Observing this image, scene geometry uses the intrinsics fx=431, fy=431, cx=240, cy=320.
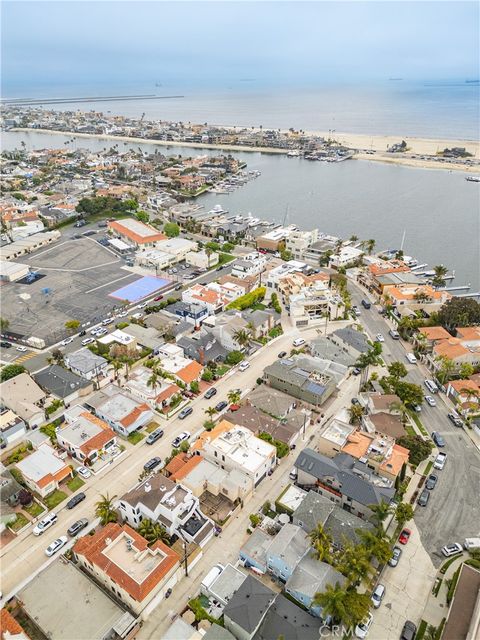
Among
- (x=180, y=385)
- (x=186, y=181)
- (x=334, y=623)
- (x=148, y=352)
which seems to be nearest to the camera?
(x=334, y=623)

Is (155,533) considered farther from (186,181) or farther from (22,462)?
(186,181)

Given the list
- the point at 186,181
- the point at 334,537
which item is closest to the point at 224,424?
the point at 334,537

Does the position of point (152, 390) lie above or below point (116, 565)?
above

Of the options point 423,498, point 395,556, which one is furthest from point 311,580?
point 423,498

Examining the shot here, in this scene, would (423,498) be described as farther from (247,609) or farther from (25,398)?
(25,398)

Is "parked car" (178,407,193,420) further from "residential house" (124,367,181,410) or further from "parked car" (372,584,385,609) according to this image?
"parked car" (372,584,385,609)

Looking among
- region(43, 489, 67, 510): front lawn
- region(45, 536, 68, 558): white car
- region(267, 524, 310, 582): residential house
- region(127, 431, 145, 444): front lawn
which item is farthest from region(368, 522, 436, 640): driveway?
region(43, 489, 67, 510): front lawn
